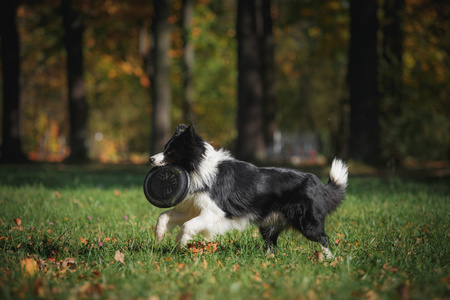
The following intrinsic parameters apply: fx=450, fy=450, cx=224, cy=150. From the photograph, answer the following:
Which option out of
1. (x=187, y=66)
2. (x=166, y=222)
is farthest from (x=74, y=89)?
(x=166, y=222)

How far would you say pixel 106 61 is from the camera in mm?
25047

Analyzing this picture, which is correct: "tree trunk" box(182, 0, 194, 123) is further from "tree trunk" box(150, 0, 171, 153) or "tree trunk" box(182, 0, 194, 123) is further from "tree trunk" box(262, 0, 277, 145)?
"tree trunk" box(150, 0, 171, 153)

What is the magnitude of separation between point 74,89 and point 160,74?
365cm

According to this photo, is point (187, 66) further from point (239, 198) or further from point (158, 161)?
point (239, 198)

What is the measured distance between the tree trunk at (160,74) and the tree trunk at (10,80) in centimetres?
482

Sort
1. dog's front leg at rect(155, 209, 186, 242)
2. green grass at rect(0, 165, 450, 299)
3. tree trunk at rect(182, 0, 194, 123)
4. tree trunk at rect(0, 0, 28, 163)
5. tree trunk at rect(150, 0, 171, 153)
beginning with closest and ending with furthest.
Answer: green grass at rect(0, 165, 450, 299) → dog's front leg at rect(155, 209, 186, 242) → tree trunk at rect(0, 0, 28, 163) → tree trunk at rect(150, 0, 171, 153) → tree trunk at rect(182, 0, 194, 123)

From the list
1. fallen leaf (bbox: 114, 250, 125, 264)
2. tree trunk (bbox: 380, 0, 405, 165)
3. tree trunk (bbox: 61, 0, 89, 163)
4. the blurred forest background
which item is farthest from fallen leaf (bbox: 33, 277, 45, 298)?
tree trunk (bbox: 61, 0, 89, 163)

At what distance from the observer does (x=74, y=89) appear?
1736 centimetres

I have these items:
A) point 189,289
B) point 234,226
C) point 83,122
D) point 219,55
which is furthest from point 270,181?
point 219,55

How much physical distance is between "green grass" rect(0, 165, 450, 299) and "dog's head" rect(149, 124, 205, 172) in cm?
82

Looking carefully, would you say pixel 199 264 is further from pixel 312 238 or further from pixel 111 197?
pixel 111 197

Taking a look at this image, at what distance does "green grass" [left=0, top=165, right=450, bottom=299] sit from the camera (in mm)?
3129

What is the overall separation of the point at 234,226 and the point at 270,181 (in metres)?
0.59

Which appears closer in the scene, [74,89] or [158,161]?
[158,161]
